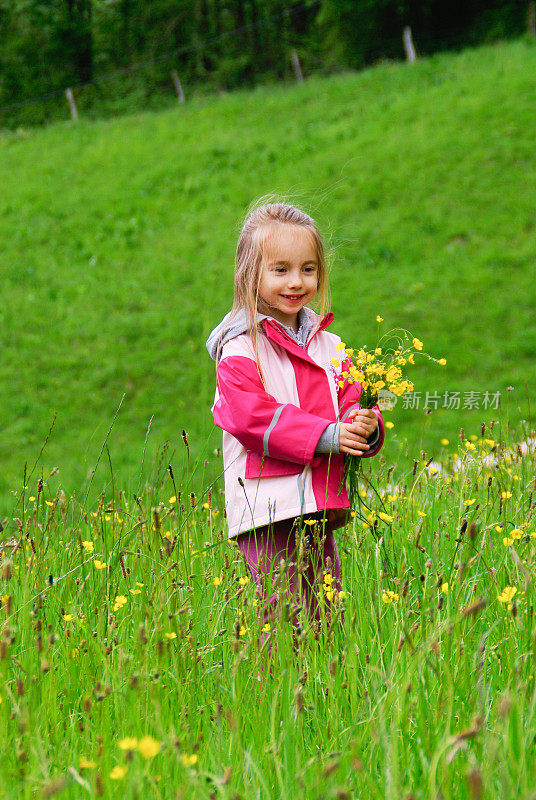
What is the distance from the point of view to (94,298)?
1071 centimetres

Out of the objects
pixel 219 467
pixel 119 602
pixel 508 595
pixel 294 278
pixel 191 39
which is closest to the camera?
pixel 508 595

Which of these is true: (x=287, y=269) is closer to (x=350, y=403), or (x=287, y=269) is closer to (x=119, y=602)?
(x=350, y=403)

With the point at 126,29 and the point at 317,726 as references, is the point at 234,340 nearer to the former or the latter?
the point at 317,726

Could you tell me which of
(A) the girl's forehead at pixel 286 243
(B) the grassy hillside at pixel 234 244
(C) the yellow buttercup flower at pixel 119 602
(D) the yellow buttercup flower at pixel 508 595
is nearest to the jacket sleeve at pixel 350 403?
(A) the girl's forehead at pixel 286 243

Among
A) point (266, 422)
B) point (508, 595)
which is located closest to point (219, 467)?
point (266, 422)

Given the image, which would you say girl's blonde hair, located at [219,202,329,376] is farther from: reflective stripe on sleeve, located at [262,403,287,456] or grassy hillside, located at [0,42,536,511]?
grassy hillside, located at [0,42,536,511]

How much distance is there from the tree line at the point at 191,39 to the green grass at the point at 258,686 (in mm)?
28539

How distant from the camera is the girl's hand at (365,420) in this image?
7.27 ft

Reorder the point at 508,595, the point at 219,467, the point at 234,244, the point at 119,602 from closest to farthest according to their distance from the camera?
the point at 508,595 < the point at 119,602 < the point at 219,467 < the point at 234,244

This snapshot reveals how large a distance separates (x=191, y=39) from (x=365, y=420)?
33.9 meters

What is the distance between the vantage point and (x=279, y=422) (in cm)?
231

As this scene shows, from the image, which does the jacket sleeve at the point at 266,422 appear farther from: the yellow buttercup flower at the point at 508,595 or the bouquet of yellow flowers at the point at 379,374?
the yellow buttercup flower at the point at 508,595

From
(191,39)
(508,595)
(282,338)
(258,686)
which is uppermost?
(191,39)

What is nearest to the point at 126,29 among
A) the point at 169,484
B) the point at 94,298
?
the point at 94,298
